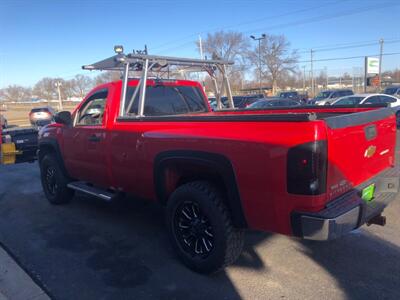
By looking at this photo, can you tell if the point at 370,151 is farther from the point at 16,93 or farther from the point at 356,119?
the point at 16,93

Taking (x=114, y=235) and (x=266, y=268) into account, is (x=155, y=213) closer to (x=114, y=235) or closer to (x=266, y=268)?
(x=114, y=235)

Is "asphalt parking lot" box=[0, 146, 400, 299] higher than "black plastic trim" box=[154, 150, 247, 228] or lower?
lower

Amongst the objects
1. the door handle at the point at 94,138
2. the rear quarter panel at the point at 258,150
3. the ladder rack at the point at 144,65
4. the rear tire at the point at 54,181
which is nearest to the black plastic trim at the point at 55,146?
the rear tire at the point at 54,181

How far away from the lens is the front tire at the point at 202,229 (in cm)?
324

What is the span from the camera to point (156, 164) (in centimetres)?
379

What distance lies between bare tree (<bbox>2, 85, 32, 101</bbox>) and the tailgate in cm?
9763

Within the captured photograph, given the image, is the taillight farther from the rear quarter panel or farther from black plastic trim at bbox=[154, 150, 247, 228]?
black plastic trim at bbox=[154, 150, 247, 228]

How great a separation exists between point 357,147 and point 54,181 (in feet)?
16.2

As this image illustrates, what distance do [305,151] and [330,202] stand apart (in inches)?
21.3

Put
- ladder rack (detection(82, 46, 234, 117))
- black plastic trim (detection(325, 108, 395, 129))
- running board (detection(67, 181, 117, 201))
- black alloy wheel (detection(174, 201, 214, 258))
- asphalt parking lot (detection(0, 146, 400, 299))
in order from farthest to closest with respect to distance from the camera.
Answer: running board (detection(67, 181, 117, 201))
ladder rack (detection(82, 46, 234, 117))
black alloy wheel (detection(174, 201, 214, 258))
asphalt parking lot (detection(0, 146, 400, 299))
black plastic trim (detection(325, 108, 395, 129))

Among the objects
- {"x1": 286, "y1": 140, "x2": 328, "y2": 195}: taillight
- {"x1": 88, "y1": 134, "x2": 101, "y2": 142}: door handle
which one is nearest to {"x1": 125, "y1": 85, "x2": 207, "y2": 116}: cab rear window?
{"x1": 88, "y1": 134, "x2": 101, "y2": 142}: door handle

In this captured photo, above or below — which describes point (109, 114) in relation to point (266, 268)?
above

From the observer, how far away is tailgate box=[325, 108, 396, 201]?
2742 mm

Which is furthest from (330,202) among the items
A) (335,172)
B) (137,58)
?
(137,58)
